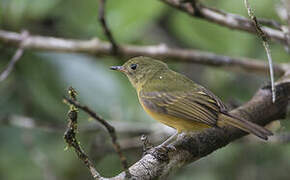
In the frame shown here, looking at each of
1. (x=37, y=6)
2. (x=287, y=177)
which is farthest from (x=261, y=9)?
(x=37, y=6)

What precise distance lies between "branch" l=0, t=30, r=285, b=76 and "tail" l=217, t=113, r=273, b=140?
123 centimetres

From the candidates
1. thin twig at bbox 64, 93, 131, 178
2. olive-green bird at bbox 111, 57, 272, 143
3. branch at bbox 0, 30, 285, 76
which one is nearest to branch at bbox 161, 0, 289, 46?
branch at bbox 0, 30, 285, 76

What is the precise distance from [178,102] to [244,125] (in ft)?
2.30

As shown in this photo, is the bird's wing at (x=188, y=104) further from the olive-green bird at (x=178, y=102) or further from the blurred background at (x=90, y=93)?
the blurred background at (x=90, y=93)

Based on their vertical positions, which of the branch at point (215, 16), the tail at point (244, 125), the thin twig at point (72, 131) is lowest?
the tail at point (244, 125)

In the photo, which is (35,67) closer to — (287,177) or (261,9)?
(261,9)

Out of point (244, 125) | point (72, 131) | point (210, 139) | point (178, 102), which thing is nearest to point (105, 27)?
point (178, 102)

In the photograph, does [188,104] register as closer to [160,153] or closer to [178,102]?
[178,102]

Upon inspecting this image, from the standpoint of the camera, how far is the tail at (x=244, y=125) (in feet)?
9.94

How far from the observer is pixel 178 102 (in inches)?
148

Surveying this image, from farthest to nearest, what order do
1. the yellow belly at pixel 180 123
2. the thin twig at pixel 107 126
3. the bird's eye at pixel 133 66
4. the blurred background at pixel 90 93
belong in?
the blurred background at pixel 90 93 < the bird's eye at pixel 133 66 < the yellow belly at pixel 180 123 < the thin twig at pixel 107 126

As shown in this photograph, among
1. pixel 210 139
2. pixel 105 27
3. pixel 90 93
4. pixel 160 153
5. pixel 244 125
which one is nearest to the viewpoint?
pixel 160 153

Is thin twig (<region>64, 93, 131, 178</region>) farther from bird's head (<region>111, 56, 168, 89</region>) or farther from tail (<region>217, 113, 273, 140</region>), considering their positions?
bird's head (<region>111, 56, 168, 89</region>)

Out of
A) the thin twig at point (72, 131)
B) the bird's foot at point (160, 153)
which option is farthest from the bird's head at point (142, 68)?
the thin twig at point (72, 131)
